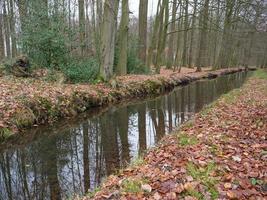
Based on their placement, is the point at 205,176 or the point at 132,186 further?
the point at 205,176

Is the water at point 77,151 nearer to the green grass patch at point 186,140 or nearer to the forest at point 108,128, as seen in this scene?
the forest at point 108,128

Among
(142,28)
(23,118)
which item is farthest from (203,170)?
(142,28)

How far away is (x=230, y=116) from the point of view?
7.73 meters

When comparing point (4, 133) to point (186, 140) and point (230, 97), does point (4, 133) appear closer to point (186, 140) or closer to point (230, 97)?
point (186, 140)

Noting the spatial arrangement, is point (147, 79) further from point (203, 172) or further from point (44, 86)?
point (203, 172)

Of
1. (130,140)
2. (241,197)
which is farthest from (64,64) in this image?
(241,197)

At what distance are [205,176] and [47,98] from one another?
663 cm

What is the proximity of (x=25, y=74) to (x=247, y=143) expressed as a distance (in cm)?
1057

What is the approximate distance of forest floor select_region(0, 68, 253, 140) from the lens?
7988 mm

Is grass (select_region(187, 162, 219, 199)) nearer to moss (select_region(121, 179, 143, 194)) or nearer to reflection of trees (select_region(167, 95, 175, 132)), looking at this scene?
moss (select_region(121, 179, 143, 194))

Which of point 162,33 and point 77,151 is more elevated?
point 162,33

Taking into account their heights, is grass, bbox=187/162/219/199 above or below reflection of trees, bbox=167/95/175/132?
above

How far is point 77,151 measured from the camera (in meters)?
6.74

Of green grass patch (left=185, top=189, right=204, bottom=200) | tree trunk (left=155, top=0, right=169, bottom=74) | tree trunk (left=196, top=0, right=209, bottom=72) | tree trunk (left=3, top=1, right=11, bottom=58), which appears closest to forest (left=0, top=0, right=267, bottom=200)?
green grass patch (left=185, top=189, right=204, bottom=200)
